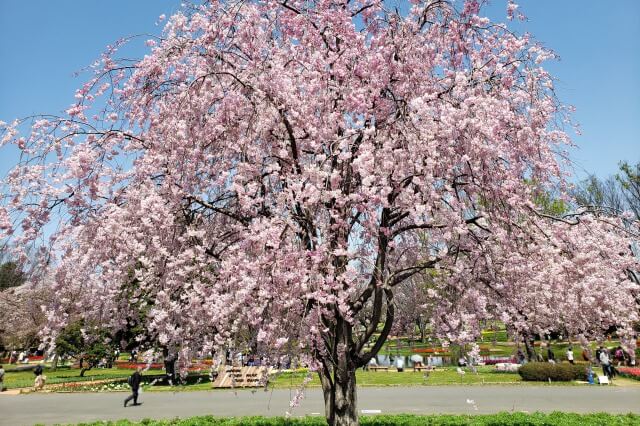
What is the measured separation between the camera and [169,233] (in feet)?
26.5

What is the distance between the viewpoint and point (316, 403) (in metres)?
17.2

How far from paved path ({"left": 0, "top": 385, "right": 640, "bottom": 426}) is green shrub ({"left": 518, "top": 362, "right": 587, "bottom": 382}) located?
220 centimetres

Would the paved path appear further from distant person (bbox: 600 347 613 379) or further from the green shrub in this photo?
distant person (bbox: 600 347 613 379)

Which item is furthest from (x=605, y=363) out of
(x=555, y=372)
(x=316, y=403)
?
(x=316, y=403)

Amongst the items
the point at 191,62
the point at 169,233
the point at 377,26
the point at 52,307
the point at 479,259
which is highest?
the point at 377,26

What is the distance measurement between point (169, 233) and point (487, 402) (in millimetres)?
13218

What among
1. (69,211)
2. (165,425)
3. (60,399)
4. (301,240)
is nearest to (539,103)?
(301,240)

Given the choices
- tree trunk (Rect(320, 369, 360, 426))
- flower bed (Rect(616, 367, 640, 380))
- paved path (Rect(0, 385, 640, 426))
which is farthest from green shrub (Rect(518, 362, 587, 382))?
tree trunk (Rect(320, 369, 360, 426))

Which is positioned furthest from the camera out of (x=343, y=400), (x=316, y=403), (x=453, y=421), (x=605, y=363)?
(x=605, y=363)

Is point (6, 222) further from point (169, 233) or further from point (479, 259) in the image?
point (479, 259)

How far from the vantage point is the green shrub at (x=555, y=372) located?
22.8m

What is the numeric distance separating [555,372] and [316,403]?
12.8 meters

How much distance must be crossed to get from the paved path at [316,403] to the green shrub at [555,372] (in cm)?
220

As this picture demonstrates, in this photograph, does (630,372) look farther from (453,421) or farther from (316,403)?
(453,421)
